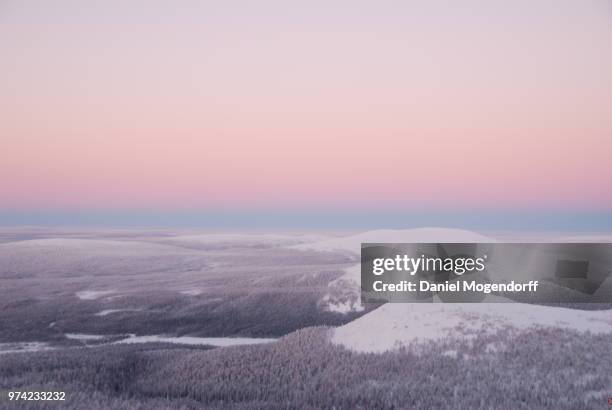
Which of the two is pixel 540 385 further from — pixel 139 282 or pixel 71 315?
pixel 139 282

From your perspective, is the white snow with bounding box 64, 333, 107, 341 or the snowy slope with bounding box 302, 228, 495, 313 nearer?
the white snow with bounding box 64, 333, 107, 341

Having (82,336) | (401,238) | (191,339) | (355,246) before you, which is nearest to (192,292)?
(191,339)

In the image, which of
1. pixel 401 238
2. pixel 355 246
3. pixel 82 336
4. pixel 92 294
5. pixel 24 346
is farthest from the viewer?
pixel 355 246

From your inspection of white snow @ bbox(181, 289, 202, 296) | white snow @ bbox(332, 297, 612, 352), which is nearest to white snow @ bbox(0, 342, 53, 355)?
white snow @ bbox(181, 289, 202, 296)

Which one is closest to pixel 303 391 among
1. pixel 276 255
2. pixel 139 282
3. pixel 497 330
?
pixel 497 330

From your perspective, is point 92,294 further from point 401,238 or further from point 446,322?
point 401,238

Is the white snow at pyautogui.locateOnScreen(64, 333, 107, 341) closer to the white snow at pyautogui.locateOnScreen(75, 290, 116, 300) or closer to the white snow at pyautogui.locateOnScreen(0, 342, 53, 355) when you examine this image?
the white snow at pyautogui.locateOnScreen(0, 342, 53, 355)

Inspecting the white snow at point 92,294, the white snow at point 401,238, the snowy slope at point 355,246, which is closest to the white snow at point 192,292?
the white snow at point 92,294

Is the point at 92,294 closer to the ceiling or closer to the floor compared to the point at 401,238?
closer to the floor
